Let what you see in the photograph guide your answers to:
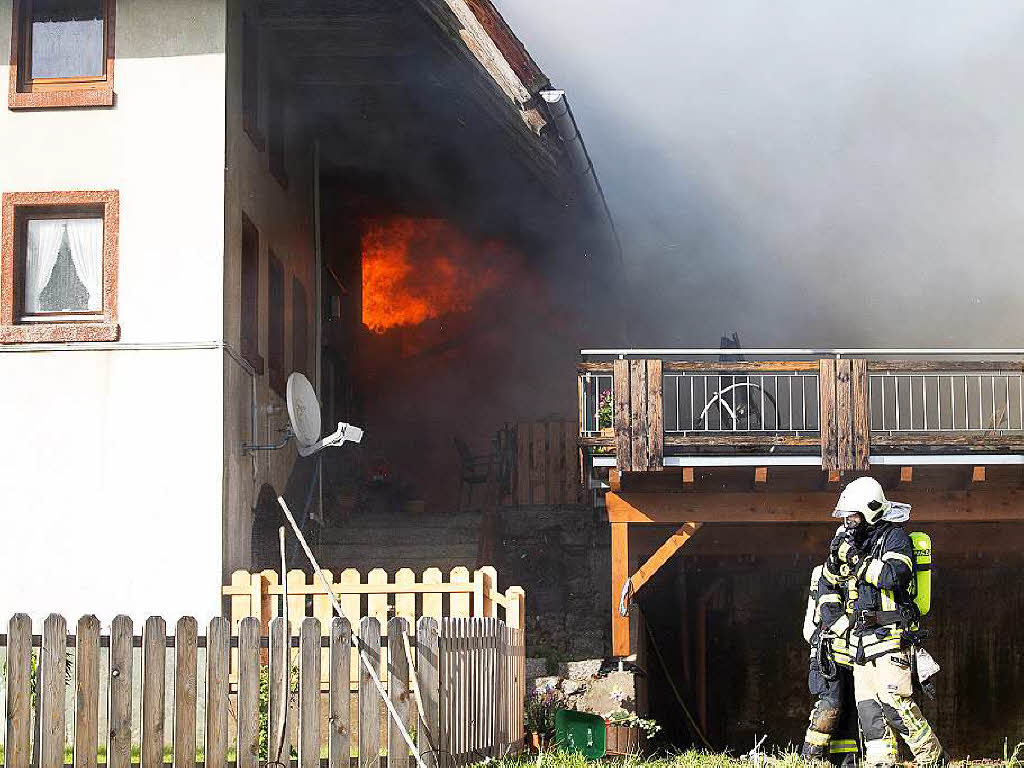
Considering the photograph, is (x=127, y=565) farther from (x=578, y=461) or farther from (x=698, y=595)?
(x=698, y=595)

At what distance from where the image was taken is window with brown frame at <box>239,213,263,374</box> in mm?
15766

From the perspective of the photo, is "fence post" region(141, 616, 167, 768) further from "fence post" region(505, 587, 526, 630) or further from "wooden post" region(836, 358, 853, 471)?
"wooden post" region(836, 358, 853, 471)

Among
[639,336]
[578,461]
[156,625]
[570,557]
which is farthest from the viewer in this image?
[639,336]

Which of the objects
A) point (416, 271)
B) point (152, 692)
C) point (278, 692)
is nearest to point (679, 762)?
point (278, 692)

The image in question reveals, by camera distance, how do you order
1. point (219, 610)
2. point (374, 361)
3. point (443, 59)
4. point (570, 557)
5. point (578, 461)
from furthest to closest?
point (374, 361) < point (578, 461) < point (570, 557) < point (443, 59) < point (219, 610)

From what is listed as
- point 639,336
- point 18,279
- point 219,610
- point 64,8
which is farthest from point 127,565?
point 639,336

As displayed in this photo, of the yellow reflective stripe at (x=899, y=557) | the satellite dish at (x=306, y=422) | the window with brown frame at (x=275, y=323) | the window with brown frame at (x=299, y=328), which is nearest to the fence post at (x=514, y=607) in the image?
the satellite dish at (x=306, y=422)

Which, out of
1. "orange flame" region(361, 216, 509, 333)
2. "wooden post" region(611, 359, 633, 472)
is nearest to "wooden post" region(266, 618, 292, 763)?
"wooden post" region(611, 359, 633, 472)

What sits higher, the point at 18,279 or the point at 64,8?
the point at 64,8

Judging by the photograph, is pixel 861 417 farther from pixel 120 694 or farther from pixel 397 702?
pixel 120 694

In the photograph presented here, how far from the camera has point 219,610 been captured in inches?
559

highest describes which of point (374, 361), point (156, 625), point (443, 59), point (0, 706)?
point (443, 59)

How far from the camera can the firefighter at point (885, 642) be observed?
941 cm

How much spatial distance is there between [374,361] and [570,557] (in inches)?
242
